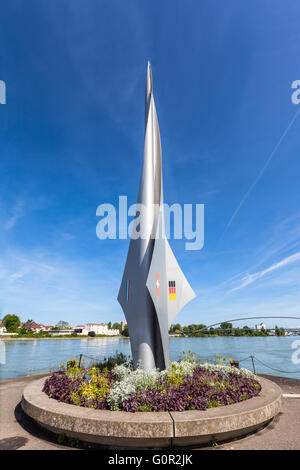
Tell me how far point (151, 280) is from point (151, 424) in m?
4.41

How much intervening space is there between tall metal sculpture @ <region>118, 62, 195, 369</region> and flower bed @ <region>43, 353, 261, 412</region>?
1018mm

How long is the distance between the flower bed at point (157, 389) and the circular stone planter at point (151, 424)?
27 centimetres

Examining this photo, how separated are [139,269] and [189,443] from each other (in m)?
5.23

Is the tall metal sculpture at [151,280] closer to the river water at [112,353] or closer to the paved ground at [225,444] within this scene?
the river water at [112,353]

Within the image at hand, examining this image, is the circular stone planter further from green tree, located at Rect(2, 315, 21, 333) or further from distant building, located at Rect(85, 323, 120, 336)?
distant building, located at Rect(85, 323, 120, 336)

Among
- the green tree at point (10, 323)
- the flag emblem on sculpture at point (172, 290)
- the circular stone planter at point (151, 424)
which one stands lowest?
the green tree at point (10, 323)

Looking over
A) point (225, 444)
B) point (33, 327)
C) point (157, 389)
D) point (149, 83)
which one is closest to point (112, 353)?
point (157, 389)

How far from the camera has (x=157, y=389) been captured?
223 inches

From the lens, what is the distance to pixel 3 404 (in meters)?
6.55

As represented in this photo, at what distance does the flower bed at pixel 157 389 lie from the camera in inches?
195

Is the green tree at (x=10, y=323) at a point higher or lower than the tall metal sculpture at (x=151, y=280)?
lower

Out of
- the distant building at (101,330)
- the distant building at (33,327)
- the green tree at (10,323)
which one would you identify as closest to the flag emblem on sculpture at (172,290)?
the green tree at (10,323)

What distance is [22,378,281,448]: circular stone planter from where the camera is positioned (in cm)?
408

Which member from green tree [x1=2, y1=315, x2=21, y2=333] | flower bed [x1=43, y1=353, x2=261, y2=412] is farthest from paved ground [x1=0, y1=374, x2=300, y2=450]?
green tree [x1=2, y1=315, x2=21, y2=333]
